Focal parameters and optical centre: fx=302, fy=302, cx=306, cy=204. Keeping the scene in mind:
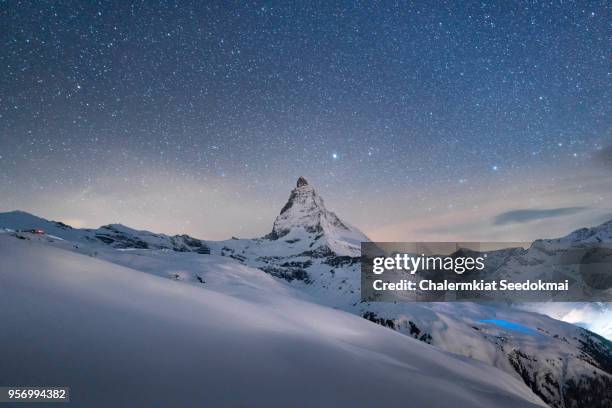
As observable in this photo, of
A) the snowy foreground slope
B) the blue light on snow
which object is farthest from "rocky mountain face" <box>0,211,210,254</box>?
the blue light on snow

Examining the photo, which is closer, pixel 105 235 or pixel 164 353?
pixel 164 353

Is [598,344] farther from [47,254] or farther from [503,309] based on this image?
[47,254]

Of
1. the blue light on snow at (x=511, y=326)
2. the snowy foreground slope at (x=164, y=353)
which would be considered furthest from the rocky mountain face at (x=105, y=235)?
the blue light on snow at (x=511, y=326)

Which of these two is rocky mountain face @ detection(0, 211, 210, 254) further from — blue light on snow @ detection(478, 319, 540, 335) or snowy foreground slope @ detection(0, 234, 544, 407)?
blue light on snow @ detection(478, 319, 540, 335)

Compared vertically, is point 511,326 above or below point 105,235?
below

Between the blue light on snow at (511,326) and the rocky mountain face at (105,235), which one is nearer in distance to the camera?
the blue light on snow at (511,326)

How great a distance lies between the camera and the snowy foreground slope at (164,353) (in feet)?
6.93

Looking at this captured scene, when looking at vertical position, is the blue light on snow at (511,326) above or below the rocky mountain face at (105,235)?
below

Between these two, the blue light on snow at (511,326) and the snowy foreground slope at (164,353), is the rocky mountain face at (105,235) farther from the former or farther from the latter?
the blue light on snow at (511,326)

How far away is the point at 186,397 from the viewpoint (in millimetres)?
2125

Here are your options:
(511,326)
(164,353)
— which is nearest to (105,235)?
(511,326)

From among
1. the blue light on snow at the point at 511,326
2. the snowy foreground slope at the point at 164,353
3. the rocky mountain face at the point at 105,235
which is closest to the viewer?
the snowy foreground slope at the point at 164,353

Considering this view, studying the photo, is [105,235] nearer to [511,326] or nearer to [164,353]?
[511,326]

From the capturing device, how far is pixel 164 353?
2.62 metres
